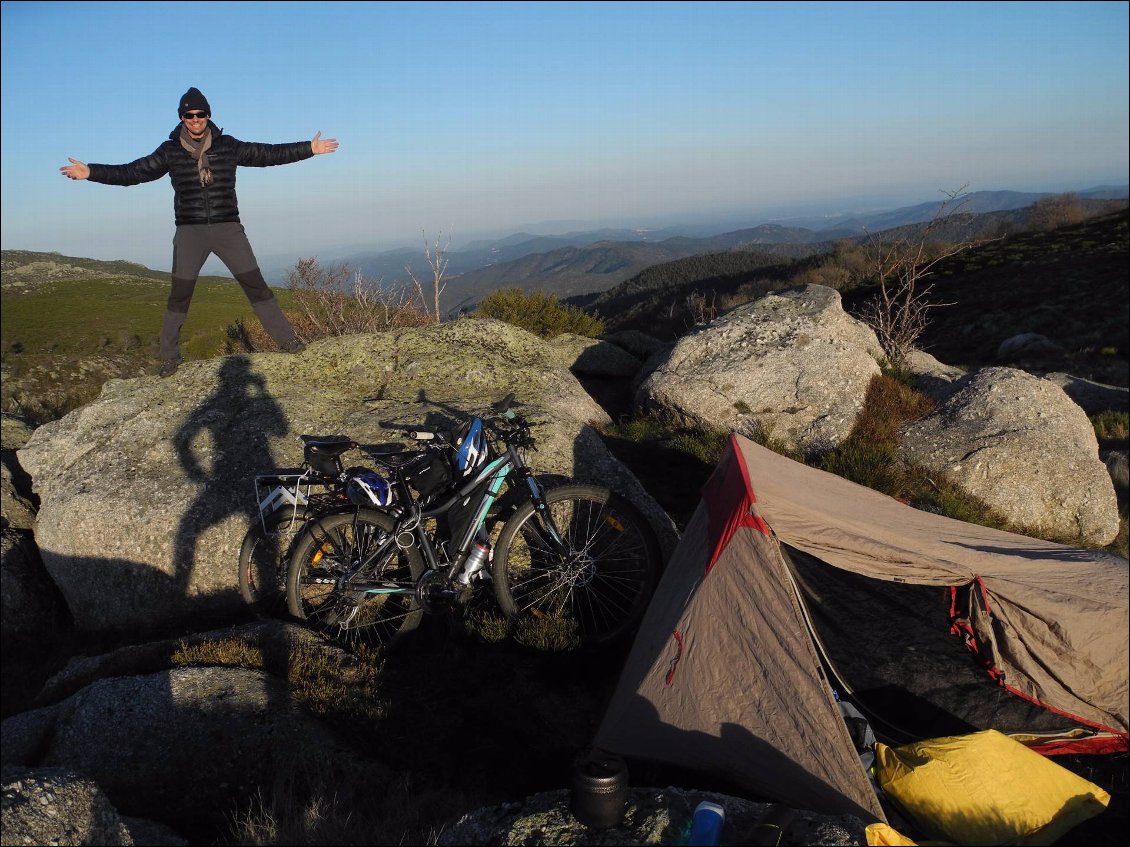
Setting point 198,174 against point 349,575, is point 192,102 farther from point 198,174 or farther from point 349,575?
point 349,575

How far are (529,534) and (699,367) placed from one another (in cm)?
476

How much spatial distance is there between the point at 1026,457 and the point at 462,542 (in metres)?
7.35

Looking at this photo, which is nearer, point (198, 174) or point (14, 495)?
point (198, 174)

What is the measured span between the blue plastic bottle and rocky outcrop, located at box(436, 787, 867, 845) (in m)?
0.08

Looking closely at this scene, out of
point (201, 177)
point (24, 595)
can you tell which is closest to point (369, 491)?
point (201, 177)

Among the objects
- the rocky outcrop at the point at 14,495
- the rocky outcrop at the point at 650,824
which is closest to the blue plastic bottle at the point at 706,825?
the rocky outcrop at the point at 650,824

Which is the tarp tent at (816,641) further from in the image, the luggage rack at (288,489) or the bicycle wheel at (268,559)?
the bicycle wheel at (268,559)

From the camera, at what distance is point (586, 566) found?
5.69m

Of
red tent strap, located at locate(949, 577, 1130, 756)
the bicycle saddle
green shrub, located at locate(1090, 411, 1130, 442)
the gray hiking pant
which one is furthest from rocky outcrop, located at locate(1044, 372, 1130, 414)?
the gray hiking pant

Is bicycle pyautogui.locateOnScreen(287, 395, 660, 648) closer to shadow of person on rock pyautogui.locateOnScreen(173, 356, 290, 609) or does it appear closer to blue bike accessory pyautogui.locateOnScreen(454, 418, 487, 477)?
blue bike accessory pyautogui.locateOnScreen(454, 418, 487, 477)

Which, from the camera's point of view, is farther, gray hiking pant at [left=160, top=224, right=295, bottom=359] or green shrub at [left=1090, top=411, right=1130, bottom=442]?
green shrub at [left=1090, top=411, right=1130, bottom=442]

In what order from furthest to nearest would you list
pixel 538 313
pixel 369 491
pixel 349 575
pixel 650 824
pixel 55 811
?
pixel 538 313 < pixel 349 575 < pixel 369 491 < pixel 650 824 < pixel 55 811

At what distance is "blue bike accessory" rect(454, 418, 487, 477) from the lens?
5598mm

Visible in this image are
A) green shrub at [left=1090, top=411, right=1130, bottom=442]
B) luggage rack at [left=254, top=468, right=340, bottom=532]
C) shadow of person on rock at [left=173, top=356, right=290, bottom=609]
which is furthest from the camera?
green shrub at [left=1090, top=411, right=1130, bottom=442]
